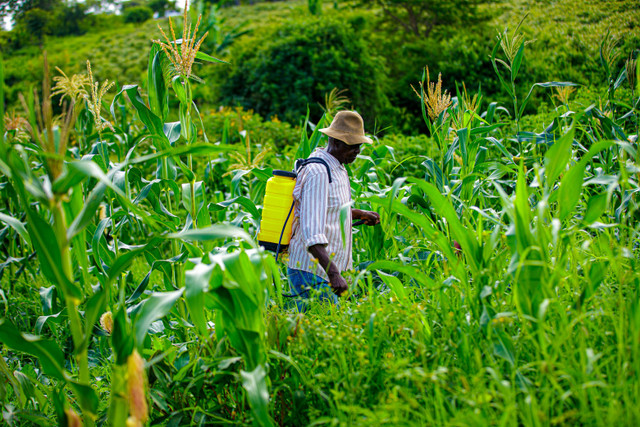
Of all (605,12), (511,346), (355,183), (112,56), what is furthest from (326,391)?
(112,56)

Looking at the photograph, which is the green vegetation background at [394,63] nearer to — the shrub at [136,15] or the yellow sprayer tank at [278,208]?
the yellow sprayer tank at [278,208]

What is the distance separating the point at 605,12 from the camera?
7.04 m

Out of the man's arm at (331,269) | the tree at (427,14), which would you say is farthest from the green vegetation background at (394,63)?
the man's arm at (331,269)

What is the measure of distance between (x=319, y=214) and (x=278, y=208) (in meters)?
0.30

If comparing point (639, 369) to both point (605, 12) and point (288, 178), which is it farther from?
point (605, 12)

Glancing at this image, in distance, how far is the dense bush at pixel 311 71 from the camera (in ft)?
29.9

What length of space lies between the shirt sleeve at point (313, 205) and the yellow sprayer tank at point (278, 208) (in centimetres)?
14

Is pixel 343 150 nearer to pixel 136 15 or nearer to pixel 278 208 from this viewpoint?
pixel 278 208

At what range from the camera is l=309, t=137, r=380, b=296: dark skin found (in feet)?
7.99

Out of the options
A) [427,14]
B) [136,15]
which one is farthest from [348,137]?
[136,15]

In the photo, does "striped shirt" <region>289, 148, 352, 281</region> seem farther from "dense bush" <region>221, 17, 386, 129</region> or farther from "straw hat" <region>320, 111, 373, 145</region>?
"dense bush" <region>221, 17, 386, 129</region>

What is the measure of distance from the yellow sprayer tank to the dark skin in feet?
0.91

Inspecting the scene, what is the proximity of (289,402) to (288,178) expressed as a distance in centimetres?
125

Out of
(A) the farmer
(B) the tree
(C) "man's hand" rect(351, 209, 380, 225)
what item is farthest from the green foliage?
(B) the tree
